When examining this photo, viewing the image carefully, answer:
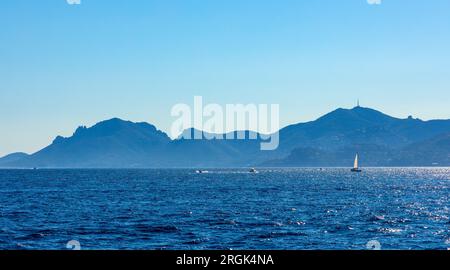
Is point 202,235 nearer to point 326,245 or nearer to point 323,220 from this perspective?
point 326,245

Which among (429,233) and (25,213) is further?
(25,213)

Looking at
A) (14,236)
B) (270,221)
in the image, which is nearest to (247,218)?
(270,221)

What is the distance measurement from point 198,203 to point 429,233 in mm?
53468

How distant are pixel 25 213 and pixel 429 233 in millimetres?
63660

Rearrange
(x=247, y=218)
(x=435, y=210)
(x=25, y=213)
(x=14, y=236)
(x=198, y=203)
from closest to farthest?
(x=14, y=236) < (x=247, y=218) < (x=25, y=213) < (x=435, y=210) < (x=198, y=203)

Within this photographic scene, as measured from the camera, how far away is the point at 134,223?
73938 mm
